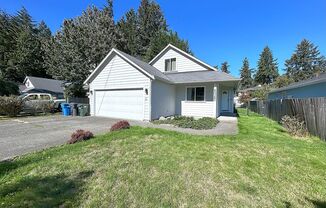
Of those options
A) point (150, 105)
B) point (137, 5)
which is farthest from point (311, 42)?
point (150, 105)

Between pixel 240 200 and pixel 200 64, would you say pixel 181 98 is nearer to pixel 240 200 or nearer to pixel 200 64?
pixel 200 64

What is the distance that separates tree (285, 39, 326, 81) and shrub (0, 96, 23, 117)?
66579mm

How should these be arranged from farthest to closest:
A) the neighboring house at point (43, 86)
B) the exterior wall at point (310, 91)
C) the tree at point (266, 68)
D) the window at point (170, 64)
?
the tree at point (266, 68) < the neighboring house at point (43, 86) < the window at point (170, 64) < the exterior wall at point (310, 91)

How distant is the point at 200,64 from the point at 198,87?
3156 millimetres

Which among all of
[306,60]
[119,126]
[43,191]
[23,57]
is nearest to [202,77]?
[119,126]

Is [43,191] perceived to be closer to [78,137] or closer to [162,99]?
[78,137]

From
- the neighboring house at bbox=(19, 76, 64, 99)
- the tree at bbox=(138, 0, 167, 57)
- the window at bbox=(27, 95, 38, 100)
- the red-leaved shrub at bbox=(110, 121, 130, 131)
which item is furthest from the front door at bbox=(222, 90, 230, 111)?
the tree at bbox=(138, 0, 167, 57)

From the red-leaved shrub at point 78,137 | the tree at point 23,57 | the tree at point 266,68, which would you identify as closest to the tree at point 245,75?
the tree at point 266,68

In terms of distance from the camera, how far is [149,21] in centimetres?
4256

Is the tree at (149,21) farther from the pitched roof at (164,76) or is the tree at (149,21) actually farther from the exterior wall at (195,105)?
the exterior wall at (195,105)

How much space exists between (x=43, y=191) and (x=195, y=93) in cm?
1298

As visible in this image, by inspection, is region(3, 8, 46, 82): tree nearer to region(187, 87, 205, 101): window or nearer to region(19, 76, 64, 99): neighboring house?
region(19, 76, 64, 99): neighboring house

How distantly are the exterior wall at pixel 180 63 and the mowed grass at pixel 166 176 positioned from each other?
11.8 m

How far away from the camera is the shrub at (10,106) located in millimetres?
A: 14648
